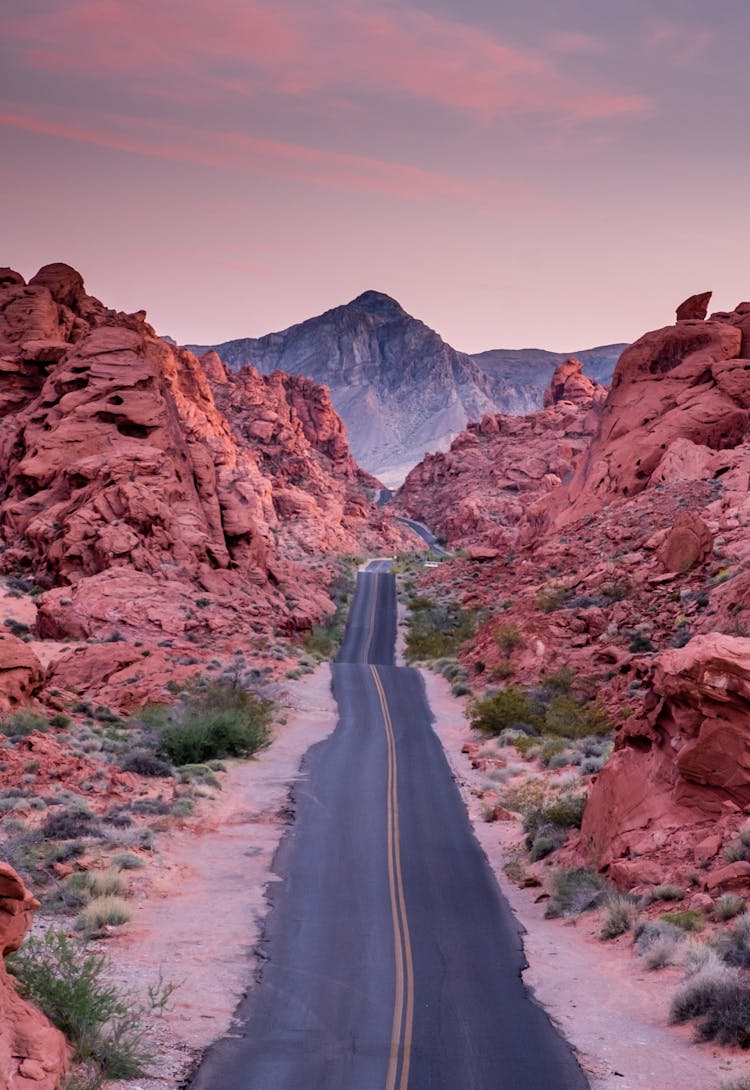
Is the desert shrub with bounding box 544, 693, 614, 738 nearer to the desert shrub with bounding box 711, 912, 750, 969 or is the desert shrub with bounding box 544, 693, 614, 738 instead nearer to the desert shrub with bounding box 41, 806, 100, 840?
the desert shrub with bounding box 41, 806, 100, 840

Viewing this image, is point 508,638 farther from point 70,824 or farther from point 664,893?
point 664,893

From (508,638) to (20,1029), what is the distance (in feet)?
106

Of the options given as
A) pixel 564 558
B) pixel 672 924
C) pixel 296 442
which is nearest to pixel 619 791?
pixel 672 924

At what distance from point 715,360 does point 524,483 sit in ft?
195

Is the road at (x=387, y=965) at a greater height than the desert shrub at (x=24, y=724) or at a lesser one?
lesser

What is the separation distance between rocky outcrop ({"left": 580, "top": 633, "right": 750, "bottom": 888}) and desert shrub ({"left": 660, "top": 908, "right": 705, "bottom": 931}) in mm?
1156

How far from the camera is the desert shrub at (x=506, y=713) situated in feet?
107

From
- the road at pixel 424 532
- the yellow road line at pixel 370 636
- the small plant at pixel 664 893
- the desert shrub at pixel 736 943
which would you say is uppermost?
the road at pixel 424 532

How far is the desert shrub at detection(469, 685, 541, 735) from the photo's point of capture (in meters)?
32.6

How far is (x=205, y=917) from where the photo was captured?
15984 mm

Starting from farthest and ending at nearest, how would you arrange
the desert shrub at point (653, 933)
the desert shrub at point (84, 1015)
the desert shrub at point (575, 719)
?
the desert shrub at point (575, 719)
the desert shrub at point (653, 933)
the desert shrub at point (84, 1015)

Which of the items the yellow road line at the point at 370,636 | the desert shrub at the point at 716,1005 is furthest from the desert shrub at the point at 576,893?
the yellow road line at the point at 370,636

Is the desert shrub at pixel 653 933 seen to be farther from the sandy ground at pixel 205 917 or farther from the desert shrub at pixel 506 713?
the desert shrub at pixel 506 713

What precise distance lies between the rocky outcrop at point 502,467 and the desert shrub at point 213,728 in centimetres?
5960
